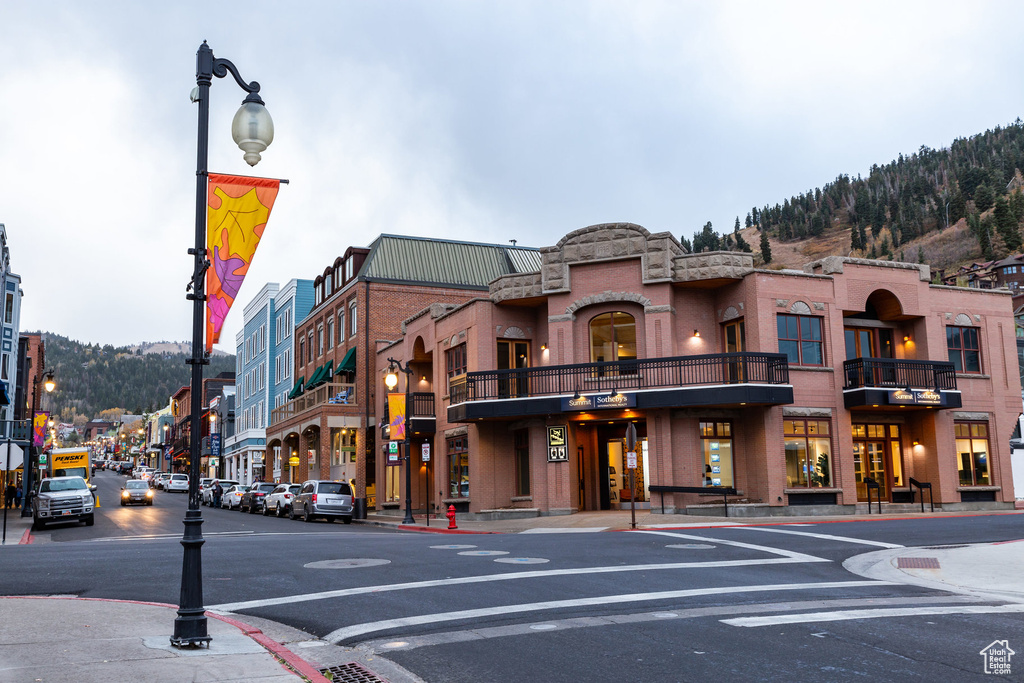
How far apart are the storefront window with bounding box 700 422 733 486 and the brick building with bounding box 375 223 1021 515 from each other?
2.1 inches

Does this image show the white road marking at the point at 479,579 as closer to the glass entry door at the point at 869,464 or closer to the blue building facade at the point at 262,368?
the glass entry door at the point at 869,464

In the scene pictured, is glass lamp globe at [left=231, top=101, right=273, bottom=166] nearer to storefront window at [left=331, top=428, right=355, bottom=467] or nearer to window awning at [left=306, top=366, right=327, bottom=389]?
storefront window at [left=331, top=428, right=355, bottom=467]

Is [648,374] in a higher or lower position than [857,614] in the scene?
higher

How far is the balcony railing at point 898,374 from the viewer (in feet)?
103

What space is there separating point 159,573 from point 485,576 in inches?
217

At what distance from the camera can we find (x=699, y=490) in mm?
29422

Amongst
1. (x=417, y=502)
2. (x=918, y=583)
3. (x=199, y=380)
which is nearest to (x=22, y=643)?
(x=199, y=380)

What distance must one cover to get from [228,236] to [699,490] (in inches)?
908

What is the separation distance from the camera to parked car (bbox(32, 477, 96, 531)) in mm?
31219

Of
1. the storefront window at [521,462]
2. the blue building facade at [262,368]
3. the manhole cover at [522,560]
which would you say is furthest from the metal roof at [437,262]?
the manhole cover at [522,560]

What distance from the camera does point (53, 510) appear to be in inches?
1235

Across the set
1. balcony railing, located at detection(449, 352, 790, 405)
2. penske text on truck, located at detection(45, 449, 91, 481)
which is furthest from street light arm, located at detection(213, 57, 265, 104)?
penske text on truck, located at detection(45, 449, 91, 481)

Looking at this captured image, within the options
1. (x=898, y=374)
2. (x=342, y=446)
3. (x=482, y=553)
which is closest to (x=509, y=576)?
(x=482, y=553)

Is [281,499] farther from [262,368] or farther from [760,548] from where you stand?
[262,368]
